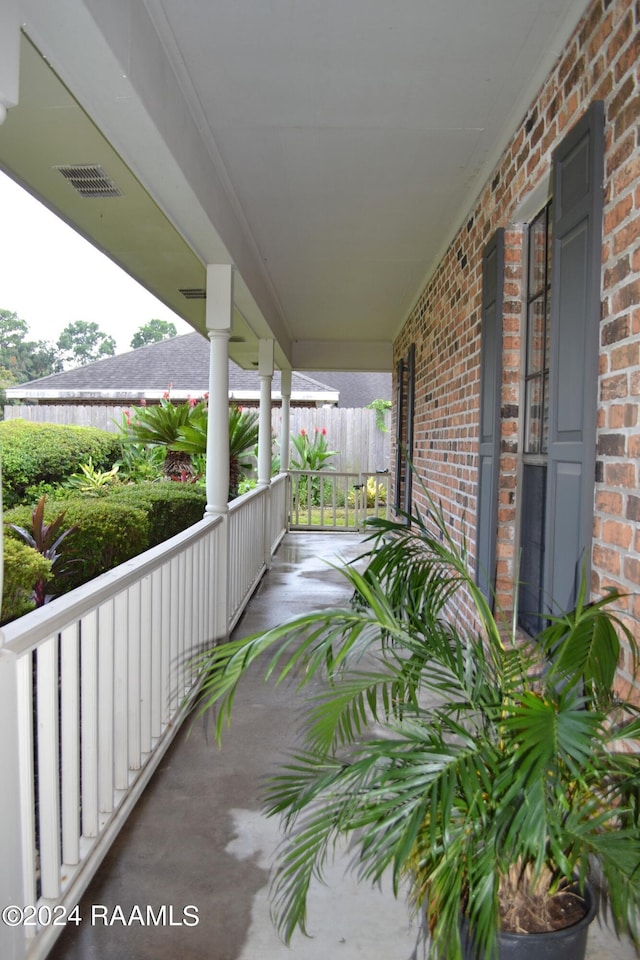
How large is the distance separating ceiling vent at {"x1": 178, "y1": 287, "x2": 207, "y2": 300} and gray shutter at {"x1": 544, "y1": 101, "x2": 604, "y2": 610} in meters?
3.23

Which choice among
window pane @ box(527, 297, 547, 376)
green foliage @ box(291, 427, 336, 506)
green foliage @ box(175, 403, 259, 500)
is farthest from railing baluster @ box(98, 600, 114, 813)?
green foliage @ box(291, 427, 336, 506)

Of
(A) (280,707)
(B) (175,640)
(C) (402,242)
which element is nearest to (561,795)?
(B) (175,640)

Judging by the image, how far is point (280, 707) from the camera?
11.0 ft

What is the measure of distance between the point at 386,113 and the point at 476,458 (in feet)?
5.49

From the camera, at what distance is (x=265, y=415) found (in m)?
6.98

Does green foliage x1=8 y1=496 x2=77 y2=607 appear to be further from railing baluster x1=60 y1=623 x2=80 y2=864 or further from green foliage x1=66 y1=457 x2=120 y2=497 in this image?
green foliage x1=66 y1=457 x2=120 y2=497

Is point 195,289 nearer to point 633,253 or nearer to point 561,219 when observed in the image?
point 561,219

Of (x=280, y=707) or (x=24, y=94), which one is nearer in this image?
(x=24, y=94)

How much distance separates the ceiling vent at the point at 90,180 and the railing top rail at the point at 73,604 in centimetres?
160

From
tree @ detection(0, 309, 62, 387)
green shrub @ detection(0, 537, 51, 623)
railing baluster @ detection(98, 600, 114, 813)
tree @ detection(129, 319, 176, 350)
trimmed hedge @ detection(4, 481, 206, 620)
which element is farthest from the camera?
tree @ detection(129, 319, 176, 350)

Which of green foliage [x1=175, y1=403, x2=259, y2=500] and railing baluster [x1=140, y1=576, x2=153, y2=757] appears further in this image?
green foliage [x1=175, y1=403, x2=259, y2=500]

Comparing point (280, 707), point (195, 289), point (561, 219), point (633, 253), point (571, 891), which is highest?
point (195, 289)

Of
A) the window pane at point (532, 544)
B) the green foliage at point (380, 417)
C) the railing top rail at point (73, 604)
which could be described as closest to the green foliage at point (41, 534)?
the railing top rail at point (73, 604)

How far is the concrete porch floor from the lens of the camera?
175cm
